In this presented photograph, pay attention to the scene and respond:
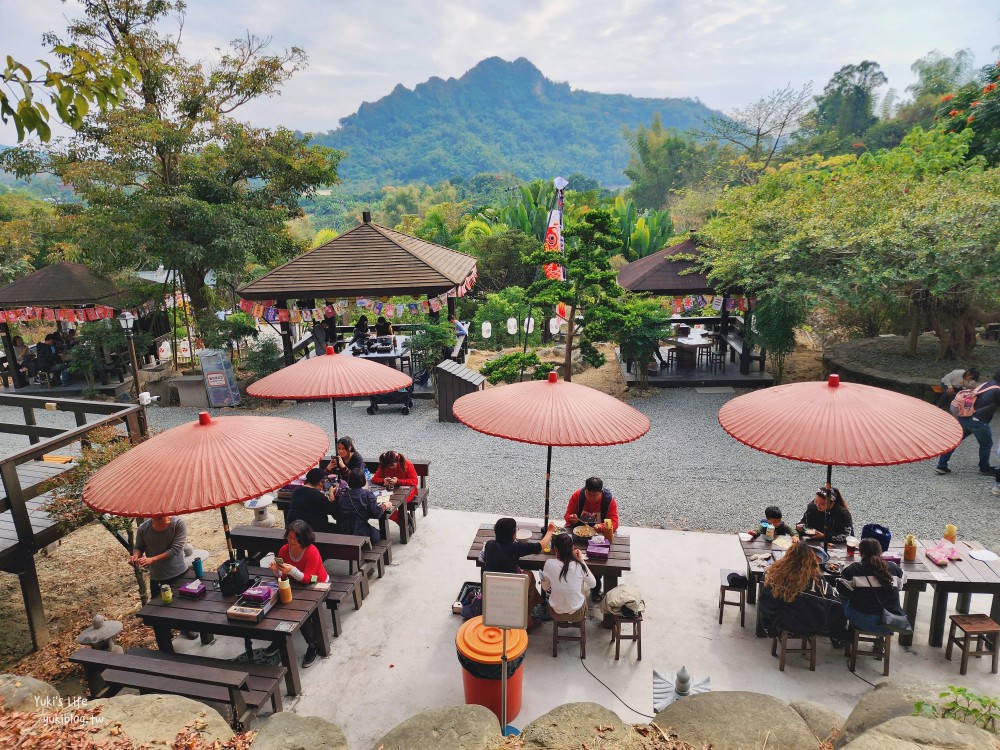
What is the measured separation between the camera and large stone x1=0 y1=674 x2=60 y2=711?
11.1ft

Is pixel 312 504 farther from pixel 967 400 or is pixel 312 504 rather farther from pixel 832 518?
pixel 967 400

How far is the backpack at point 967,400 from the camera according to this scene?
848 cm

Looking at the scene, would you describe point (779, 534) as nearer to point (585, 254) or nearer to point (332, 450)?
point (585, 254)

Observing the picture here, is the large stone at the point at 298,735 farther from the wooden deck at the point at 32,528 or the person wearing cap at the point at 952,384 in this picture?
the person wearing cap at the point at 952,384

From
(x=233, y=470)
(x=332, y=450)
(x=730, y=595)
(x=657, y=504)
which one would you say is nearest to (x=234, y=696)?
(x=233, y=470)

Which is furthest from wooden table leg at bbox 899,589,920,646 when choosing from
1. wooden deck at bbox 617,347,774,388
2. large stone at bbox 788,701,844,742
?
wooden deck at bbox 617,347,774,388

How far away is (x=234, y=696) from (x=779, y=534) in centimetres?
510

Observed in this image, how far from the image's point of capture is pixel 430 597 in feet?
20.3

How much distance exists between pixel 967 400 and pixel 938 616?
479cm

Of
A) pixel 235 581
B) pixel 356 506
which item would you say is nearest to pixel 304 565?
pixel 235 581

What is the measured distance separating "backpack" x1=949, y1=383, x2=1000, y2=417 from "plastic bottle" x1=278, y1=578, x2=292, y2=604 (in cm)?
942

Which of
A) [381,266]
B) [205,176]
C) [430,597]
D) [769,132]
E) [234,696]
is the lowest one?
[430,597]

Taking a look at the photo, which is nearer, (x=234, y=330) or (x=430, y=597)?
(x=430, y=597)

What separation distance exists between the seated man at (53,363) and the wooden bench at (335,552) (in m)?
11.8
